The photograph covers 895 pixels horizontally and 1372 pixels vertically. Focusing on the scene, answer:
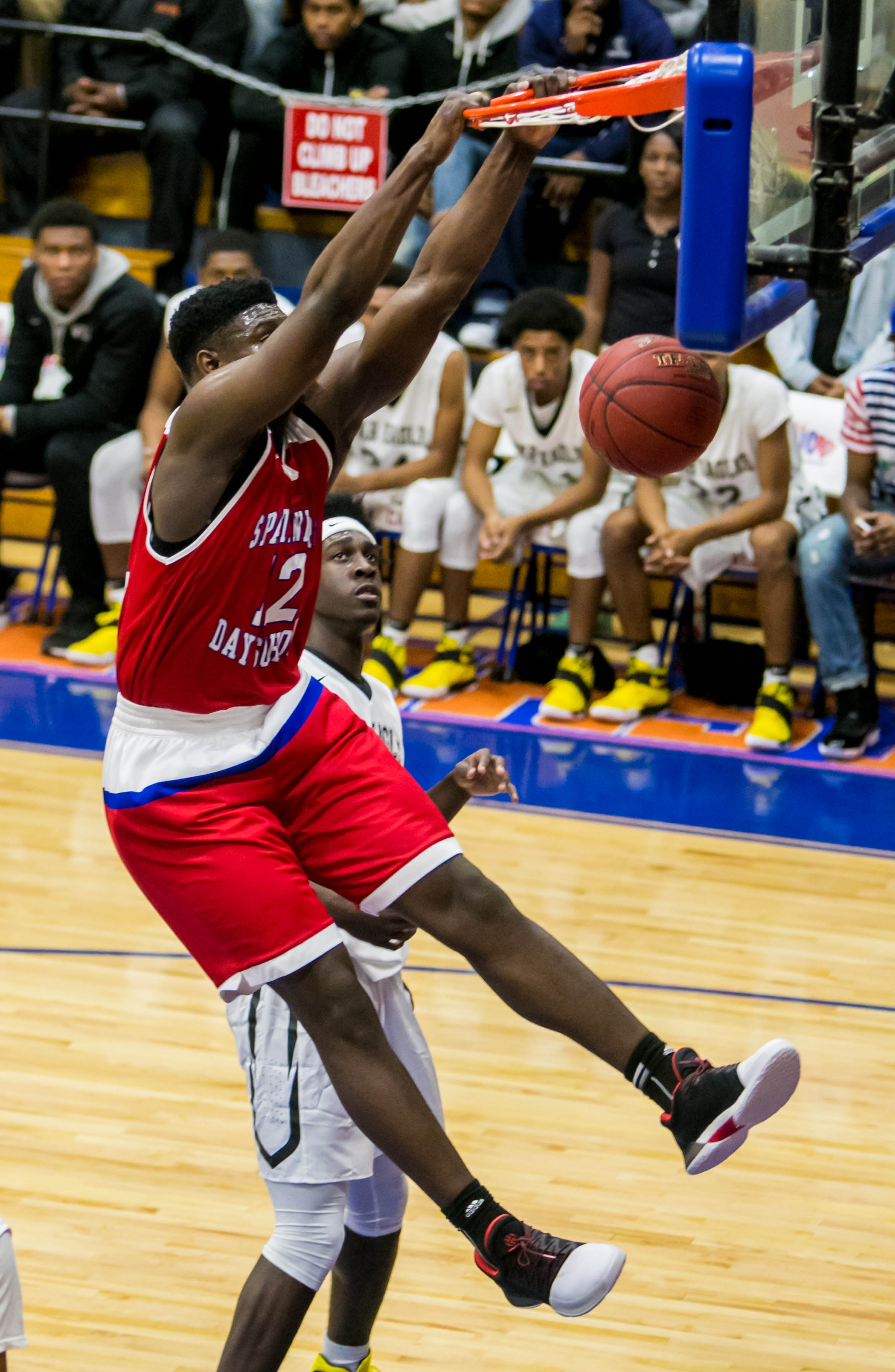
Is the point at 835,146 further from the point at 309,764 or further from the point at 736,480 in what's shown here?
the point at 736,480

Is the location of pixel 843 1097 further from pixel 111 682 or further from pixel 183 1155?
pixel 111 682

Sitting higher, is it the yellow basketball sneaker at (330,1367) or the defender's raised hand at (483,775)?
the defender's raised hand at (483,775)

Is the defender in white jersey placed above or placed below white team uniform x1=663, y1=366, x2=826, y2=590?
below

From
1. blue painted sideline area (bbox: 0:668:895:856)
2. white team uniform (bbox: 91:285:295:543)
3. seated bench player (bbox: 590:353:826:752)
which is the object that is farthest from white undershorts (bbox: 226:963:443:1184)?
white team uniform (bbox: 91:285:295:543)

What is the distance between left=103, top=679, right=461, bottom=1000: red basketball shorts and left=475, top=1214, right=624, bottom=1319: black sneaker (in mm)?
563

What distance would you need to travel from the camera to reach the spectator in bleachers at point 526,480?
8055 millimetres

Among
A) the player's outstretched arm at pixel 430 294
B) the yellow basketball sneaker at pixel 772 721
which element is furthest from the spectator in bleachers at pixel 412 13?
the player's outstretched arm at pixel 430 294

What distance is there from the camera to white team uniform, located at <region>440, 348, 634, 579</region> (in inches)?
323

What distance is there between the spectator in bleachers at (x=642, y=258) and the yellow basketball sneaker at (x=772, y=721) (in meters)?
1.75

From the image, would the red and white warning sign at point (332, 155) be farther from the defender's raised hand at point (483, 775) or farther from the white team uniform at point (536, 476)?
the defender's raised hand at point (483, 775)

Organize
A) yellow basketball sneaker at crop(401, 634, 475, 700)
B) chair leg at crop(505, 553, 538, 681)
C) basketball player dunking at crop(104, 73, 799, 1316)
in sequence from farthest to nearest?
chair leg at crop(505, 553, 538, 681) < yellow basketball sneaker at crop(401, 634, 475, 700) < basketball player dunking at crop(104, 73, 799, 1316)

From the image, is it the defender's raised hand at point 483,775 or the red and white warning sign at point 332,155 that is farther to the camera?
the red and white warning sign at point 332,155

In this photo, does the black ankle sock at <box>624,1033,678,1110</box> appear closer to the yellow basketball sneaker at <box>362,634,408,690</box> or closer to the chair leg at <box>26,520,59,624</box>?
the yellow basketball sneaker at <box>362,634,408,690</box>

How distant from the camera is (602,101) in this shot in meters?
3.15
